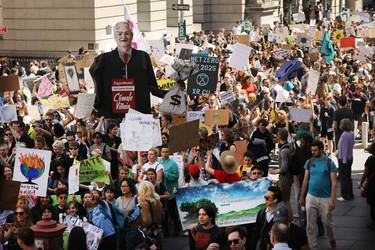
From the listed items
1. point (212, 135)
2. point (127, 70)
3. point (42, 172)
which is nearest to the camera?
point (42, 172)

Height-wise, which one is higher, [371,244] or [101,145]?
[101,145]

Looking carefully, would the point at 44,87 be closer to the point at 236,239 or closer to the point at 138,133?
the point at 138,133

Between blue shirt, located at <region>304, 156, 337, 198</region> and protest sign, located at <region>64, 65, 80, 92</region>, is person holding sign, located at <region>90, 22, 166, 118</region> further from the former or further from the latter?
blue shirt, located at <region>304, 156, 337, 198</region>

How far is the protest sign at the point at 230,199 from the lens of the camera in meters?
14.3

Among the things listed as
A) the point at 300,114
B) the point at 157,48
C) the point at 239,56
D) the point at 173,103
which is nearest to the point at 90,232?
→ the point at 173,103

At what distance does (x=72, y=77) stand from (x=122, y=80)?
4.22 metres

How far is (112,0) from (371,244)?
84.5 ft

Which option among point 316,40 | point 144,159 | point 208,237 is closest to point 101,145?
point 144,159

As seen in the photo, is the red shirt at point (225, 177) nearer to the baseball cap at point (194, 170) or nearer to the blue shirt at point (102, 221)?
the baseball cap at point (194, 170)

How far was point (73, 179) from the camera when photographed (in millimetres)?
14828

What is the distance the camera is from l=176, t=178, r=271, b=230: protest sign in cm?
1430

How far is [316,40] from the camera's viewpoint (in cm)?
3888

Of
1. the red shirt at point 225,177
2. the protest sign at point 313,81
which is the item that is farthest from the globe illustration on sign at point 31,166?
the protest sign at point 313,81

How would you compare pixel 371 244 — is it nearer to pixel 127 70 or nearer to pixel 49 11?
pixel 127 70
